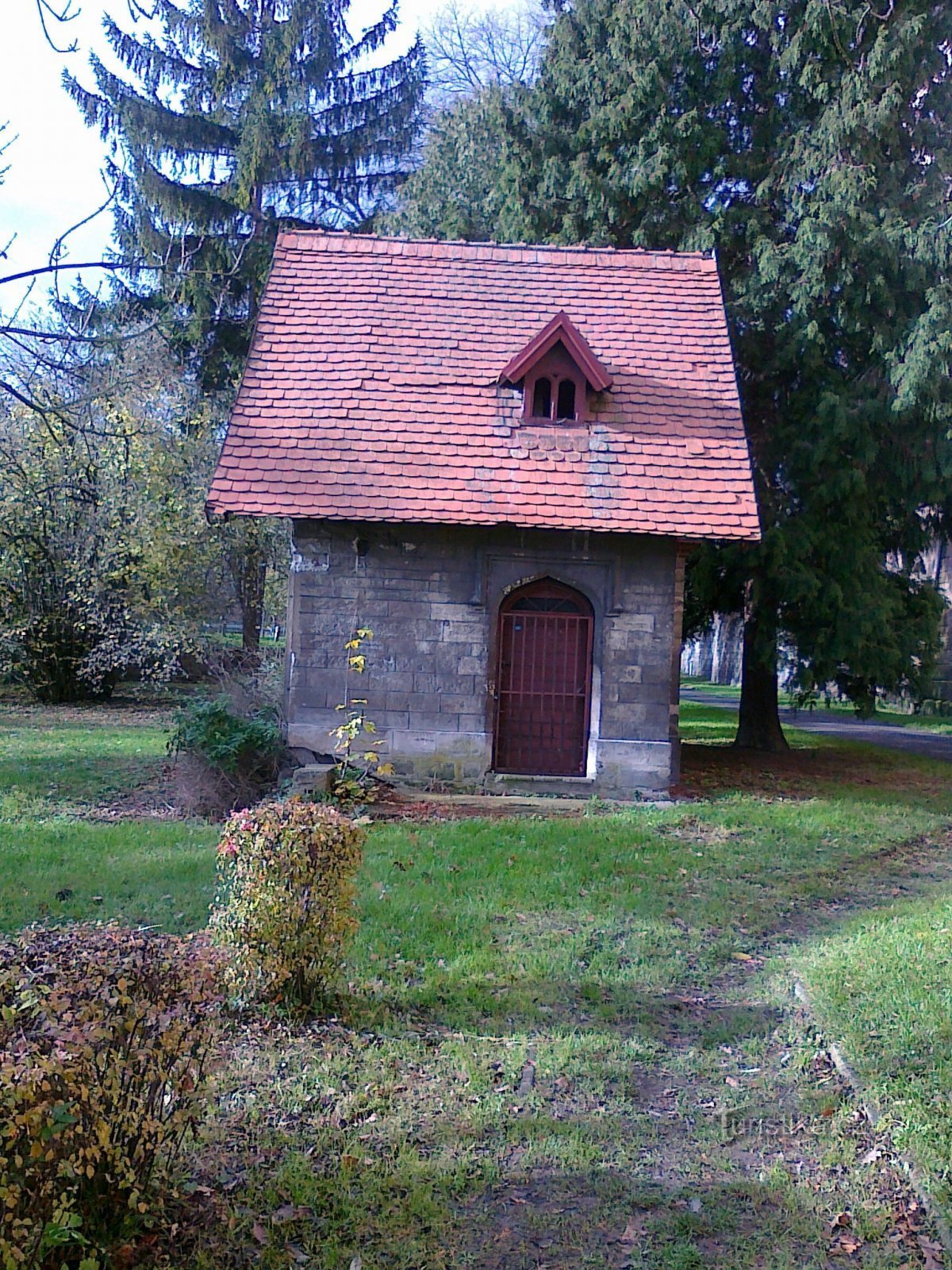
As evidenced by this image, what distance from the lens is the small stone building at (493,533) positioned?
12.8 m

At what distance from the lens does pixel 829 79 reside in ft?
52.1

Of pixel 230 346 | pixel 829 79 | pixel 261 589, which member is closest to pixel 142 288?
pixel 230 346

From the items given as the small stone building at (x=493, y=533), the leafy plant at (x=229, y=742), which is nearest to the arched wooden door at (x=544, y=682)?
the small stone building at (x=493, y=533)

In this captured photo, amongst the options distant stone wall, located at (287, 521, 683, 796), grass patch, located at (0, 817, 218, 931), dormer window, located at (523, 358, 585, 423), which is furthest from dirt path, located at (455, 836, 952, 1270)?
dormer window, located at (523, 358, 585, 423)

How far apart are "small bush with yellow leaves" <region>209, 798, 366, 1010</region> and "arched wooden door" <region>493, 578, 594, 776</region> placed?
7.70 metres

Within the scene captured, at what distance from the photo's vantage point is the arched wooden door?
43.7 ft

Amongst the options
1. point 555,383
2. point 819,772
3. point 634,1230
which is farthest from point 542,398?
point 634,1230

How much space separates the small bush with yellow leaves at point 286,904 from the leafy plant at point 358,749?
17.8 feet

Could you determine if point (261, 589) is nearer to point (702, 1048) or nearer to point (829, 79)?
point (829, 79)

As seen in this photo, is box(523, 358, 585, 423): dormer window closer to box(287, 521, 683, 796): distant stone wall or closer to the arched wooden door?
box(287, 521, 683, 796): distant stone wall

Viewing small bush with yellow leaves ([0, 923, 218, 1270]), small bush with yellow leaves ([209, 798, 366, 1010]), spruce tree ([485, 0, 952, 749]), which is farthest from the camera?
spruce tree ([485, 0, 952, 749])

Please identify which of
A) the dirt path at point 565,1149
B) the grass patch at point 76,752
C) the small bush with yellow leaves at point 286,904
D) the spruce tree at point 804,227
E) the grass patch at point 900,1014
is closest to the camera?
the dirt path at point 565,1149

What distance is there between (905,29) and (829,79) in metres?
1.18

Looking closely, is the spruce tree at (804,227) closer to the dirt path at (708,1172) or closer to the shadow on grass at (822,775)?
the shadow on grass at (822,775)
